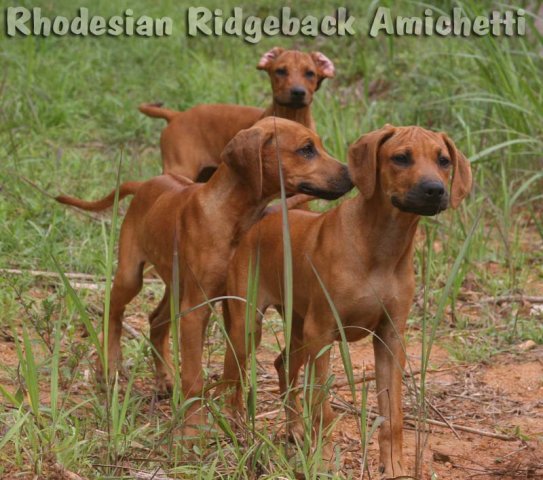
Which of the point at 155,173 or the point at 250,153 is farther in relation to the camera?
the point at 155,173

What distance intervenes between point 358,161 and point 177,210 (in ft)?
3.58

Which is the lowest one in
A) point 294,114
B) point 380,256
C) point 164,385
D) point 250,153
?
point 164,385

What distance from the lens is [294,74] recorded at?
844 cm

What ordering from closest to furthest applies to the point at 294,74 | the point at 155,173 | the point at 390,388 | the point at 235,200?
the point at 390,388 → the point at 235,200 → the point at 294,74 → the point at 155,173

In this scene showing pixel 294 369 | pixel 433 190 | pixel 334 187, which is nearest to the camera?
pixel 433 190

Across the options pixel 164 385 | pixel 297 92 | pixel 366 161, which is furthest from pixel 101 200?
pixel 297 92

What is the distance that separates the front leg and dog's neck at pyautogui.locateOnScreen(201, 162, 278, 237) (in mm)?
776

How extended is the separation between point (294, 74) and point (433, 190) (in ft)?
13.3

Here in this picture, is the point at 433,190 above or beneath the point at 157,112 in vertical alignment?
above

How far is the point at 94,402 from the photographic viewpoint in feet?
15.7

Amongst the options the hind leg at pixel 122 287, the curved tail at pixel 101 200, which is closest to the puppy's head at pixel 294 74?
the curved tail at pixel 101 200

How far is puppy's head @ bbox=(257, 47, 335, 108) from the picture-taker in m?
8.23

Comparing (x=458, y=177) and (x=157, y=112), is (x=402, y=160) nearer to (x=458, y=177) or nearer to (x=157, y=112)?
(x=458, y=177)

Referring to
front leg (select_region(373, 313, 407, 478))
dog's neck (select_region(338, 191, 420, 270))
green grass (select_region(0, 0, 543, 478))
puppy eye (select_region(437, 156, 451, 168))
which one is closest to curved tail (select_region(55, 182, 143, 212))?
green grass (select_region(0, 0, 543, 478))
